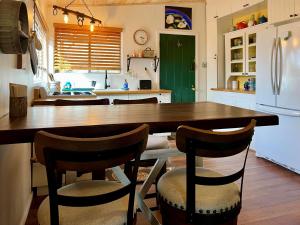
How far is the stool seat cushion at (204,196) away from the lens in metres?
1.29

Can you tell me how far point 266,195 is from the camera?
2744 mm

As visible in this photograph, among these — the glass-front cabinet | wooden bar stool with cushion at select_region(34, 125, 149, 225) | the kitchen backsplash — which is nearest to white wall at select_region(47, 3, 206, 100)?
the kitchen backsplash

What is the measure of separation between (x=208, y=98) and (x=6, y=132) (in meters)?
5.20

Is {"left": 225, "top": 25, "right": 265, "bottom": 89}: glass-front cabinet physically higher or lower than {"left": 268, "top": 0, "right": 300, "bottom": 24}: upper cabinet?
lower

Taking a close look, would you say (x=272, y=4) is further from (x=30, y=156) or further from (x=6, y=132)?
(x=6, y=132)

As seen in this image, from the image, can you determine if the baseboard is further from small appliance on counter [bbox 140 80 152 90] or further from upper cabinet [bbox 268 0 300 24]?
upper cabinet [bbox 268 0 300 24]

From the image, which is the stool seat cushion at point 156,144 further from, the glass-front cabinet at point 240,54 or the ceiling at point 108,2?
the ceiling at point 108,2

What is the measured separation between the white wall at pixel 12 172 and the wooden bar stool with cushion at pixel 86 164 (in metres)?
0.63

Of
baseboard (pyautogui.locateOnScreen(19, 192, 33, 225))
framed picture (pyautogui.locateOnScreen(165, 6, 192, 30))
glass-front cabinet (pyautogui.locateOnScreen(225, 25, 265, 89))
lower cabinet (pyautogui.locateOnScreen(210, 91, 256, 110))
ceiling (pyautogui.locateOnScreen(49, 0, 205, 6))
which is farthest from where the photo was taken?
framed picture (pyautogui.locateOnScreen(165, 6, 192, 30))

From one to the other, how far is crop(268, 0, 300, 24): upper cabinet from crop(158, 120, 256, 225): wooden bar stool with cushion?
297cm

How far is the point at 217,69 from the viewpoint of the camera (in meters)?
5.61

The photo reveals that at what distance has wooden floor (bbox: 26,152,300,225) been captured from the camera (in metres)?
2.29

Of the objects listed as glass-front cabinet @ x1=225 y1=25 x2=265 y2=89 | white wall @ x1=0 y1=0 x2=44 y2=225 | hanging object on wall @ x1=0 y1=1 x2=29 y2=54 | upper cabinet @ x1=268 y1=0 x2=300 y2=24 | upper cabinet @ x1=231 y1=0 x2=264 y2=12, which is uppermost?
upper cabinet @ x1=231 y1=0 x2=264 y2=12

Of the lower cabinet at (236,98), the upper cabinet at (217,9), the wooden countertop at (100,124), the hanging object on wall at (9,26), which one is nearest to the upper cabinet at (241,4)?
the upper cabinet at (217,9)
